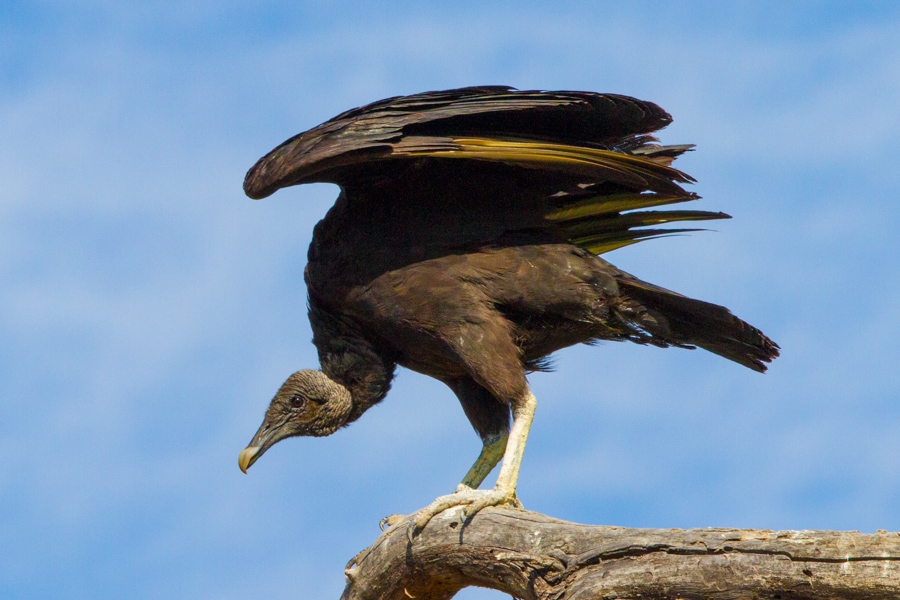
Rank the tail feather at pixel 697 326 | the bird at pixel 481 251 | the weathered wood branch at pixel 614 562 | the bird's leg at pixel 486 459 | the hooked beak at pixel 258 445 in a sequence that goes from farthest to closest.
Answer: the hooked beak at pixel 258 445 → the bird's leg at pixel 486 459 → the tail feather at pixel 697 326 → the bird at pixel 481 251 → the weathered wood branch at pixel 614 562

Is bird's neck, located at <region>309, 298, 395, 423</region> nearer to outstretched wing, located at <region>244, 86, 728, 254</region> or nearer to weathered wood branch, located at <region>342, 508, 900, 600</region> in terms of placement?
outstretched wing, located at <region>244, 86, 728, 254</region>

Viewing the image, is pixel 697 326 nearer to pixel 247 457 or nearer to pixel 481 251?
pixel 481 251

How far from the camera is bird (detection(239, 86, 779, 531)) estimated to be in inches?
160

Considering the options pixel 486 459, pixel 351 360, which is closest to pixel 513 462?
pixel 486 459

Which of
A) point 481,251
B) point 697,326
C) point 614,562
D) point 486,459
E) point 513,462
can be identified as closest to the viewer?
point 614,562

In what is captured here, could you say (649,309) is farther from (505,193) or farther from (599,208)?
(505,193)

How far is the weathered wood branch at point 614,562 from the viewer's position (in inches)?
115

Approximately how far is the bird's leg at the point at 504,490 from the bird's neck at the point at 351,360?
732 mm

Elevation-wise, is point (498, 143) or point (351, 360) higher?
point (498, 143)

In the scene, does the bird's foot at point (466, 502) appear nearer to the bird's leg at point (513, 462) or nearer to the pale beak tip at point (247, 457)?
the bird's leg at point (513, 462)

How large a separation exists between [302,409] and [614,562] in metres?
1.95

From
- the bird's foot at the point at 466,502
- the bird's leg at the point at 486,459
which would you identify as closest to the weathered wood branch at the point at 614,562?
the bird's foot at the point at 466,502

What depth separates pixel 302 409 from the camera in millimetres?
4859

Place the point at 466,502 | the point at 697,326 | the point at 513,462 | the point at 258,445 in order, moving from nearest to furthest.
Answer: the point at 466,502 < the point at 513,462 < the point at 697,326 < the point at 258,445
